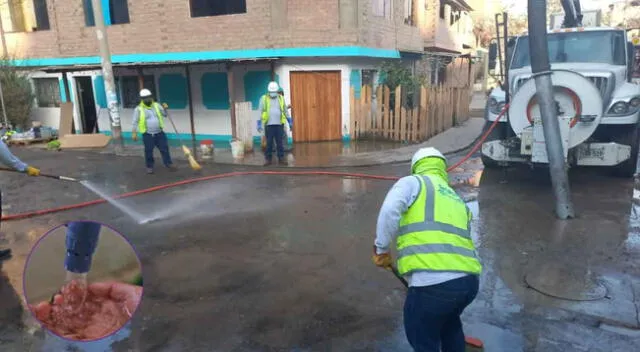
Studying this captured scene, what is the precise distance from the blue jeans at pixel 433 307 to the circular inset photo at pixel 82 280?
6.31 feet

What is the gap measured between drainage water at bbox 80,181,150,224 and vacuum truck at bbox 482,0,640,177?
5.67 meters

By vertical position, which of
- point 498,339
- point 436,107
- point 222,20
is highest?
point 222,20

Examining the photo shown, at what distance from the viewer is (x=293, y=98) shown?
13195 mm

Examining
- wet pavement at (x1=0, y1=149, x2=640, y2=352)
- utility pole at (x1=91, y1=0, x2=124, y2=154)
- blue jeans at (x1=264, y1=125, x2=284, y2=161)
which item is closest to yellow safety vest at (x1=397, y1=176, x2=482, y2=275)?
wet pavement at (x1=0, y1=149, x2=640, y2=352)

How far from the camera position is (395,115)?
12.7m

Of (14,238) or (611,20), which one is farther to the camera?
(611,20)

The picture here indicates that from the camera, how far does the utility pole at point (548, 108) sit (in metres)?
6.15

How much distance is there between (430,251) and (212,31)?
41.5 ft

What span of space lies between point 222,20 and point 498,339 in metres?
12.2

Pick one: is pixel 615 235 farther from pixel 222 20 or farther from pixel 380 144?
pixel 222 20

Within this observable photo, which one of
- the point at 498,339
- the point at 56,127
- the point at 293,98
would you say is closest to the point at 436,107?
the point at 293,98

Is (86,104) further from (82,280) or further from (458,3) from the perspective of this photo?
(458,3)

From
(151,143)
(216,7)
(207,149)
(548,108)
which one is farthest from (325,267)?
(216,7)

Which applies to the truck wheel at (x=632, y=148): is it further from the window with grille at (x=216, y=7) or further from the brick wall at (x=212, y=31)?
the window with grille at (x=216, y=7)
